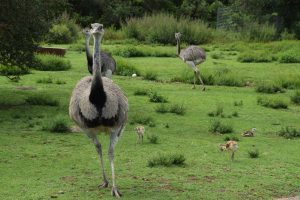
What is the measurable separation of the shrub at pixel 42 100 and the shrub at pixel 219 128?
A: 11.0 ft

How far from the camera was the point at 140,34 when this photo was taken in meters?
30.0

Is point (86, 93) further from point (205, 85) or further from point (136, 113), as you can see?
point (205, 85)

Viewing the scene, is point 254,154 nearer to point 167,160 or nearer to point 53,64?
point 167,160

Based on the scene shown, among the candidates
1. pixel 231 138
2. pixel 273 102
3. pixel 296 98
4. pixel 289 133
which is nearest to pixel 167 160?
pixel 231 138

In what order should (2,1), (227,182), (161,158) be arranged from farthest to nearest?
(2,1), (161,158), (227,182)

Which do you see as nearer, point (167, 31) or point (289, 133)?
point (289, 133)

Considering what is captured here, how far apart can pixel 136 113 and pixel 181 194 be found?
511 centimetres

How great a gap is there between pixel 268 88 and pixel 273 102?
7.16 ft

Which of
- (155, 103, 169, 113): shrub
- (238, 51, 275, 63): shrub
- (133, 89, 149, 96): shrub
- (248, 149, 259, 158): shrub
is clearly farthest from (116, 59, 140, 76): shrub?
(248, 149, 259, 158): shrub

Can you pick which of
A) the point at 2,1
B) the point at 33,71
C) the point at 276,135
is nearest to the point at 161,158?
the point at 276,135

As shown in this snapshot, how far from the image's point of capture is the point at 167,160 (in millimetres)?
8281

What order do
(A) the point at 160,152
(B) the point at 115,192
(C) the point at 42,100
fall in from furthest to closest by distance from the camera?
(C) the point at 42,100, (A) the point at 160,152, (B) the point at 115,192

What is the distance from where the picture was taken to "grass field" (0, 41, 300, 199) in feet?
23.8

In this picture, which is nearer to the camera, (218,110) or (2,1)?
(2,1)
